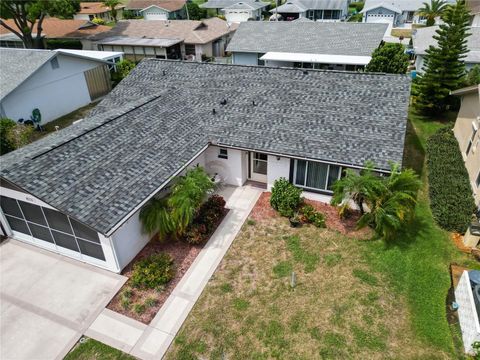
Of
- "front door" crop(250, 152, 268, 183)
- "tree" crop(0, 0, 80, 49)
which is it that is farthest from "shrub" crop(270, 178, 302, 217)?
"tree" crop(0, 0, 80, 49)

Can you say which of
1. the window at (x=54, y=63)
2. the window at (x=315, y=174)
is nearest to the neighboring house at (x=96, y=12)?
the window at (x=54, y=63)

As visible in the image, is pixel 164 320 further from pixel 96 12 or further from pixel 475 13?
pixel 96 12

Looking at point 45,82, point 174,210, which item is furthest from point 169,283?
point 45,82

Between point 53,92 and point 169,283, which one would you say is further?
point 53,92

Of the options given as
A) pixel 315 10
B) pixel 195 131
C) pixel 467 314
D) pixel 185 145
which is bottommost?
pixel 467 314

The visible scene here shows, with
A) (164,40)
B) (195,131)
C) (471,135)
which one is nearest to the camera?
(195,131)

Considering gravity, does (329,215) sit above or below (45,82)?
below

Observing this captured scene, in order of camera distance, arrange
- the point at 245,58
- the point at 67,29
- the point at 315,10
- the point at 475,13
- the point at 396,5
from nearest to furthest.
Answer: the point at 245,58
the point at 67,29
the point at 475,13
the point at 396,5
the point at 315,10

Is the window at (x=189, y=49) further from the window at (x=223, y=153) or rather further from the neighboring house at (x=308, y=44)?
the window at (x=223, y=153)

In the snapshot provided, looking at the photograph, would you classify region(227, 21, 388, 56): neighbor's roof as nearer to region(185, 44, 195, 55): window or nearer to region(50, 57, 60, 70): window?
region(185, 44, 195, 55): window
